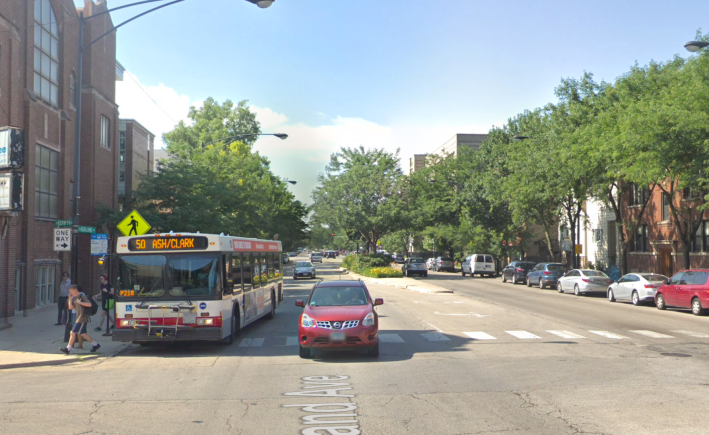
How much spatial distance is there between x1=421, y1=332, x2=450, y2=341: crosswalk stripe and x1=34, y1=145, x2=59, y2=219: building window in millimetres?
16273

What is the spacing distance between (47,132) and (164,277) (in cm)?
1418

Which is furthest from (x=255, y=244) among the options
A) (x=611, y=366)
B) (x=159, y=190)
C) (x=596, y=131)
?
(x=596, y=131)

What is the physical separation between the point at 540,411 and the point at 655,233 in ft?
125

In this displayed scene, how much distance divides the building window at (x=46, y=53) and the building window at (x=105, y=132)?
5.41m

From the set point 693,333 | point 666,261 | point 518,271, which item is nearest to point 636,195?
point 666,261

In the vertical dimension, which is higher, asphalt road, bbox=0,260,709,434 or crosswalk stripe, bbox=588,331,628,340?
asphalt road, bbox=0,260,709,434

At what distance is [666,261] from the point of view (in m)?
41.8

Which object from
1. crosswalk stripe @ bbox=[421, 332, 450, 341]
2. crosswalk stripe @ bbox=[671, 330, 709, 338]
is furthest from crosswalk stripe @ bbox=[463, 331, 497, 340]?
crosswalk stripe @ bbox=[671, 330, 709, 338]

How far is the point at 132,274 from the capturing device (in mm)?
14258

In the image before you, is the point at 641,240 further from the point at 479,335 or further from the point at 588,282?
the point at 479,335

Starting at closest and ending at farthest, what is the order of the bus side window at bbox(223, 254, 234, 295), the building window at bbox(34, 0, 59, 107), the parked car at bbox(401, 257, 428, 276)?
the bus side window at bbox(223, 254, 234, 295) < the building window at bbox(34, 0, 59, 107) < the parked car at bbox(401, 257, 428, 276)

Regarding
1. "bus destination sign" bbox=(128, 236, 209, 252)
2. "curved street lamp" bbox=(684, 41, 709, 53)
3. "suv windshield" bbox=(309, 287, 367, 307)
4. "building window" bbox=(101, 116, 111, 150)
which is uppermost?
"curved street lamp" bbox=(684, 41, 709, 53)

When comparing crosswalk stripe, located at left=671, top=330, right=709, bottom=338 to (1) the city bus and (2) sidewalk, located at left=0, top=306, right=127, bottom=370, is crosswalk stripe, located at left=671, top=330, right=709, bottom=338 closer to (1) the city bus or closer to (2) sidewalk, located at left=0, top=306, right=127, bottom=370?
(1) the city bus

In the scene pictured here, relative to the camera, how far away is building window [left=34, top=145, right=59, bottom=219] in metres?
24.7
